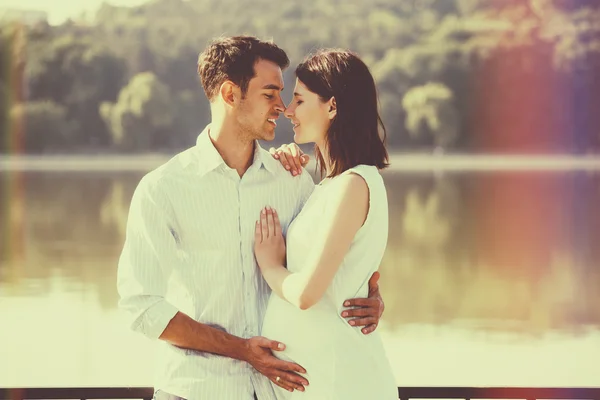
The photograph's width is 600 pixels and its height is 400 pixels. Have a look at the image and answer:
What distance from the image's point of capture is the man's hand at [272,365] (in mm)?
1571

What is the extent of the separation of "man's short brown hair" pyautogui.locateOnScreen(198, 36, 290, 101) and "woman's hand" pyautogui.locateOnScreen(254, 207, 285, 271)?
0.23 meters

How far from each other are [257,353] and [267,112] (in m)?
0.42

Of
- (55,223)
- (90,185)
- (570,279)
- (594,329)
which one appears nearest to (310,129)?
(594,329)

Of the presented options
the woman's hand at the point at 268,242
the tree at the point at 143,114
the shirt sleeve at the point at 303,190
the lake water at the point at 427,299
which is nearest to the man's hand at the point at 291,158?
the shirt sleeve at the point at 303,190

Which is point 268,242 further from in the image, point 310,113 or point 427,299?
point 427,299

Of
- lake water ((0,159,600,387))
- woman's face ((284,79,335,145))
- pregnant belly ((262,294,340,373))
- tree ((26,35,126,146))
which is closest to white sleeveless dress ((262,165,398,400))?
pregnant belly ((262,294,340,373))

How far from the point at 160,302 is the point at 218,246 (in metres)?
0.14

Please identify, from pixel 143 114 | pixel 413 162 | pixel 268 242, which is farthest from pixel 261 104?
pixel 413 162

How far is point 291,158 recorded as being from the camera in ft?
5.79

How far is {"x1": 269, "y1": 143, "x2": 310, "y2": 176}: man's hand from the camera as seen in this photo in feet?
5.73

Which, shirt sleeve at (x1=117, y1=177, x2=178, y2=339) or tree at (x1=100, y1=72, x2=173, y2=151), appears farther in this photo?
tree at (x1=100, y1=72, x2=173, y2=151)

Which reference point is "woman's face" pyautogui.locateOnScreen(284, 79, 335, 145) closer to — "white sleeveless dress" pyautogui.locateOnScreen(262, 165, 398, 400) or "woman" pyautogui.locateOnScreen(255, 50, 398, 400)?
"woman" pyautogui.locateOnScreen(255, 50, 398, 400)

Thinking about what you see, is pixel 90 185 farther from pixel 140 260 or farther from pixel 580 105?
pixel 140 260

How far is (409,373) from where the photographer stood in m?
11.4
